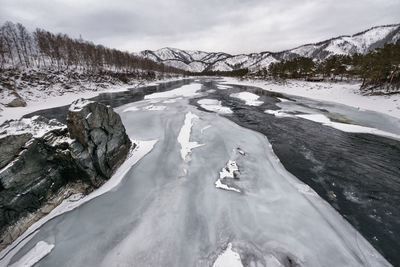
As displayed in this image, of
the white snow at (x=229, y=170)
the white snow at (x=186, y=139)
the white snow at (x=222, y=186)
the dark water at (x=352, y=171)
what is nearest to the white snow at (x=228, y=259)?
the white snow at (x=222, y=186)


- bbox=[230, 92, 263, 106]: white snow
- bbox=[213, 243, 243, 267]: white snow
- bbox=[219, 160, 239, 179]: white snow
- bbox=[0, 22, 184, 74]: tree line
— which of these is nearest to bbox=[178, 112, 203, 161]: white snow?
bbox=[219, 160, 239, 179]: white snow

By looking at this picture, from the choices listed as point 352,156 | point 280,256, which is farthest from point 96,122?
point 352,156

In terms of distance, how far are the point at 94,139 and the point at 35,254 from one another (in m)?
4.27

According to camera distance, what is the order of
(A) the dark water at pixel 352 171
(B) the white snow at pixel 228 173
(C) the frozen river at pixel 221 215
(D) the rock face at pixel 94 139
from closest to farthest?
(C) the frozen river at pixel 221 215 → (A) the dark water at pixel 352 171 → (D) the rock face at pixel 94 139 → (B) the white snow at pixel 228 173

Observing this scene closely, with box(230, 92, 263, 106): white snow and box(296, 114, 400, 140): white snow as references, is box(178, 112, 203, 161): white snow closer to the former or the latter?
box(296, 114, 400, 140): white snow

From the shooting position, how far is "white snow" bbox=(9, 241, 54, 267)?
14.0ft

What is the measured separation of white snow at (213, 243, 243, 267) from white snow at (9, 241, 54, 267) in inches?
189

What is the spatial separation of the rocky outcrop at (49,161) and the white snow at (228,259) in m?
5.83

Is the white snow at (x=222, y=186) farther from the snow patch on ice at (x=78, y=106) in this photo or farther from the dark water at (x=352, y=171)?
the snow patch on ice at (x=78, y=106)

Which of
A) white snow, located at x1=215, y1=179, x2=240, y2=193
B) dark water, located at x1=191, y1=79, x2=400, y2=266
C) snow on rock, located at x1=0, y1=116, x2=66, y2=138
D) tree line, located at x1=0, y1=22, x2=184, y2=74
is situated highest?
tree line, located at x1=0, y1=22, x2=184, y2=74

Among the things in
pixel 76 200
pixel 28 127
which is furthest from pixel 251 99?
pixel 28 127

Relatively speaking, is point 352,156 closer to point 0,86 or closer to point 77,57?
point 0,86

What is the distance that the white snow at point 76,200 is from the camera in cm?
457

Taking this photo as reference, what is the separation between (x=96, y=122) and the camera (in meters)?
7.62
